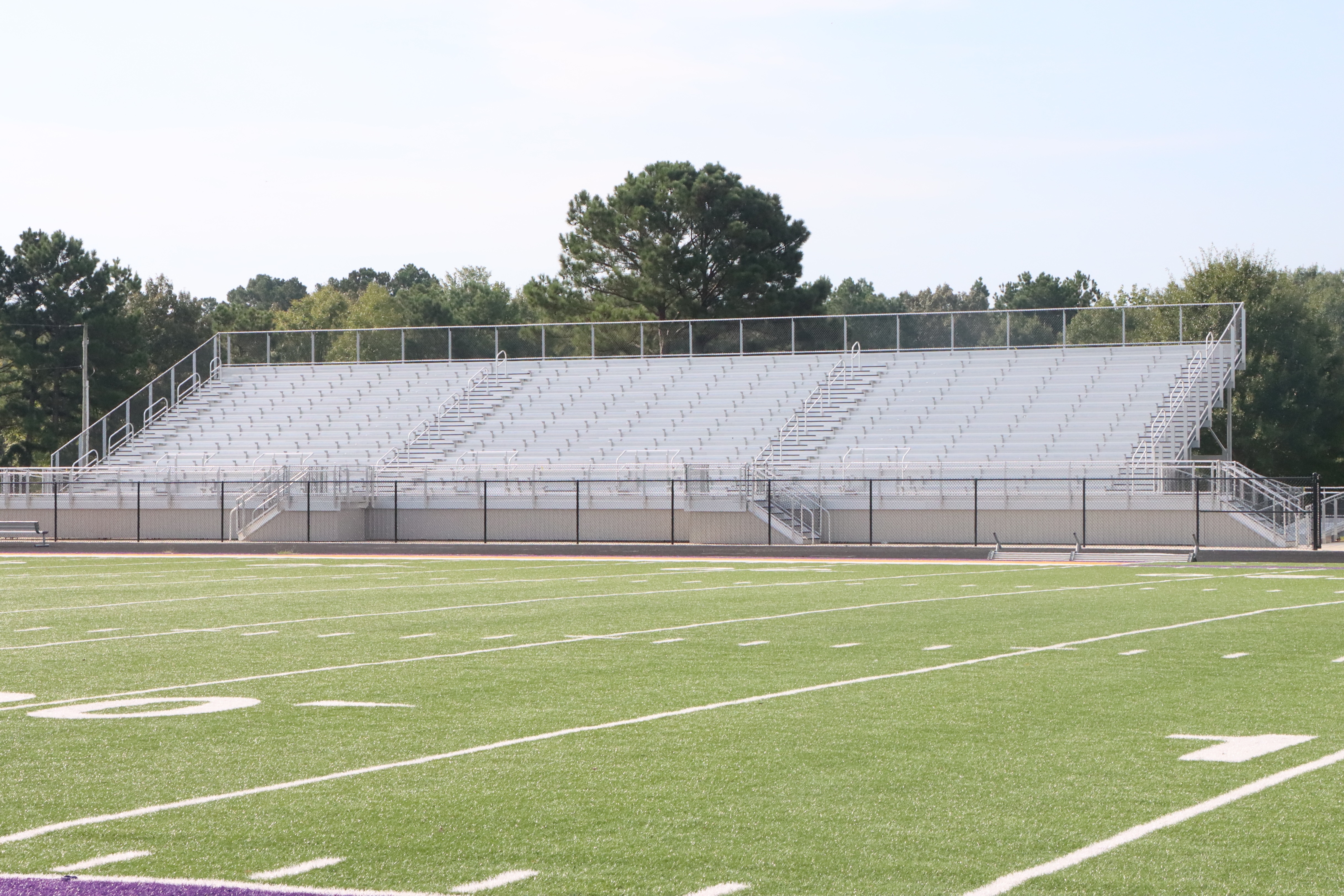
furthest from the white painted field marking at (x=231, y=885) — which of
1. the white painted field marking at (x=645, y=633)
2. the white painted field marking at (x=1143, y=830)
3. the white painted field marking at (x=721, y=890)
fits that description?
the white painted field marking at (x=645, y=633)

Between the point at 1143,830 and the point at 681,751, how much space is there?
106 inches

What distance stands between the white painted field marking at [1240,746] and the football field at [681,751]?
1.3 inches

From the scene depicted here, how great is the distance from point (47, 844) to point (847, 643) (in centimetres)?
897

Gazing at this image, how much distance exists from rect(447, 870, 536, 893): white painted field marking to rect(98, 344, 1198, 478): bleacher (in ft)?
107

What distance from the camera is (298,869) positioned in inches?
237

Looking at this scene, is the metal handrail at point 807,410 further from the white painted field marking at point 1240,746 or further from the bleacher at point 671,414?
the white painted field marking at point 1240,746

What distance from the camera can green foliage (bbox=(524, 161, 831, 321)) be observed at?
65.4 m

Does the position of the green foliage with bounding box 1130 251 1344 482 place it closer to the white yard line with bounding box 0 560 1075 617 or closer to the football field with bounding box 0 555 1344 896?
the white yard line with bounding box 0 560 1075 617

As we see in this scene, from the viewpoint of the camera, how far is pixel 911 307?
148125 millimetres

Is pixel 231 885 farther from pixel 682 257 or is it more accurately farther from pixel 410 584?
pixel 682 257

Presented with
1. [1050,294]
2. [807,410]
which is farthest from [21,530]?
[1050,294]

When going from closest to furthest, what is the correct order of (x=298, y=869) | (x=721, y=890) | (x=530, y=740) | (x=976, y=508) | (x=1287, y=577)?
(x=721, y=890) < (x=298, y=869) < (x=530, y=740) < (x=1287, y=577) < (x=976, y=508)

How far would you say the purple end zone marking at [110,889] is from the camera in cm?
565

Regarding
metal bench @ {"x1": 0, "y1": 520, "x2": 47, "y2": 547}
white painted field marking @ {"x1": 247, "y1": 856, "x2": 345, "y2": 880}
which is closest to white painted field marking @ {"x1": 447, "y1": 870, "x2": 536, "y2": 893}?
white painted field marking @ {"x1": 247, "y1": 856, "x2": 345, "y2": 880}
